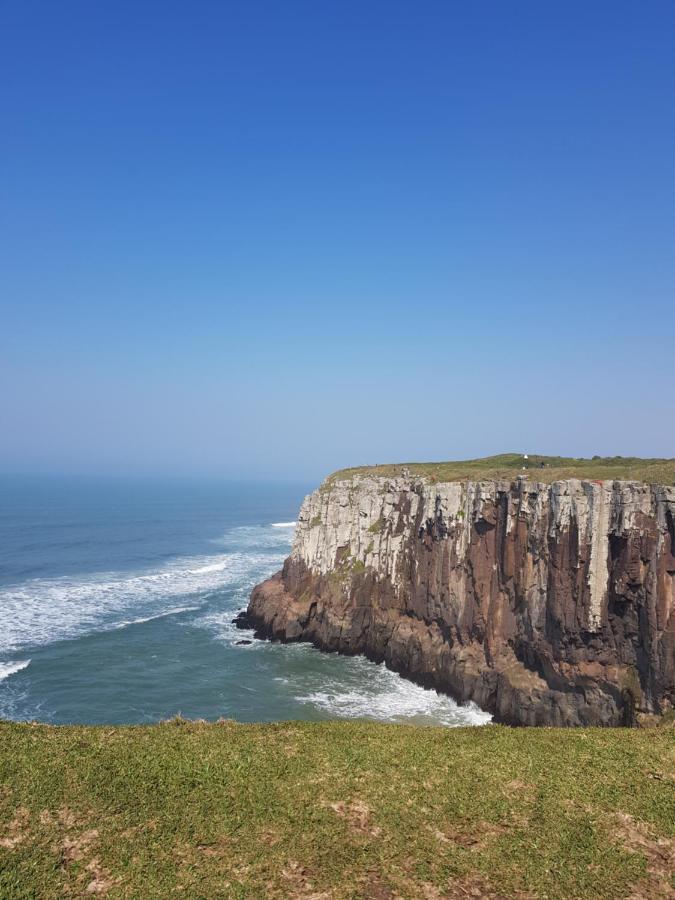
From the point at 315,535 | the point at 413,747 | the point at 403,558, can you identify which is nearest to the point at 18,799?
the point at 413,747

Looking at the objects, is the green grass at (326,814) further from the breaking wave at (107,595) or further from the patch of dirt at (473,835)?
the breaking wave at (107,595)

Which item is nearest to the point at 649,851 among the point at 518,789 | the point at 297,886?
the point at 518,789

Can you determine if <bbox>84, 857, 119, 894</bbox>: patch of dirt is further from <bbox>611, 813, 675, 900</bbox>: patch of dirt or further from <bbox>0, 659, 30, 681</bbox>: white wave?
<bbox>0, 659, 30, 681</bbox>: white wave

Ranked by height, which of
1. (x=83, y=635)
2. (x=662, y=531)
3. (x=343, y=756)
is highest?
(x=662, y=531)

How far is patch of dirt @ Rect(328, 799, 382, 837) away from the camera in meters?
14.4

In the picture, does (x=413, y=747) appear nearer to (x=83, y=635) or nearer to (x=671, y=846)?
(x=671, y=846)

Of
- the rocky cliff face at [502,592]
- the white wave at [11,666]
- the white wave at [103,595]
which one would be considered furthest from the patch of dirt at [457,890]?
the white wave at [103,595]

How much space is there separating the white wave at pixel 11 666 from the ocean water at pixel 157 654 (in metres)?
0.08

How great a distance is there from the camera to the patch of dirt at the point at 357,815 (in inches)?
567

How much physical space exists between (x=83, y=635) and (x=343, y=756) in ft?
158

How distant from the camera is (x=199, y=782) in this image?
15.9 meters

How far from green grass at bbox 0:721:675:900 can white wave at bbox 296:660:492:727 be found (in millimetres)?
24254

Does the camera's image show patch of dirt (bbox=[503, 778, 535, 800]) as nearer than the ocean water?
Yes

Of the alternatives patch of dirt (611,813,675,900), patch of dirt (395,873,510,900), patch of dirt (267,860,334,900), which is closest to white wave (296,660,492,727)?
patch of dirt (611,813,675,900)
